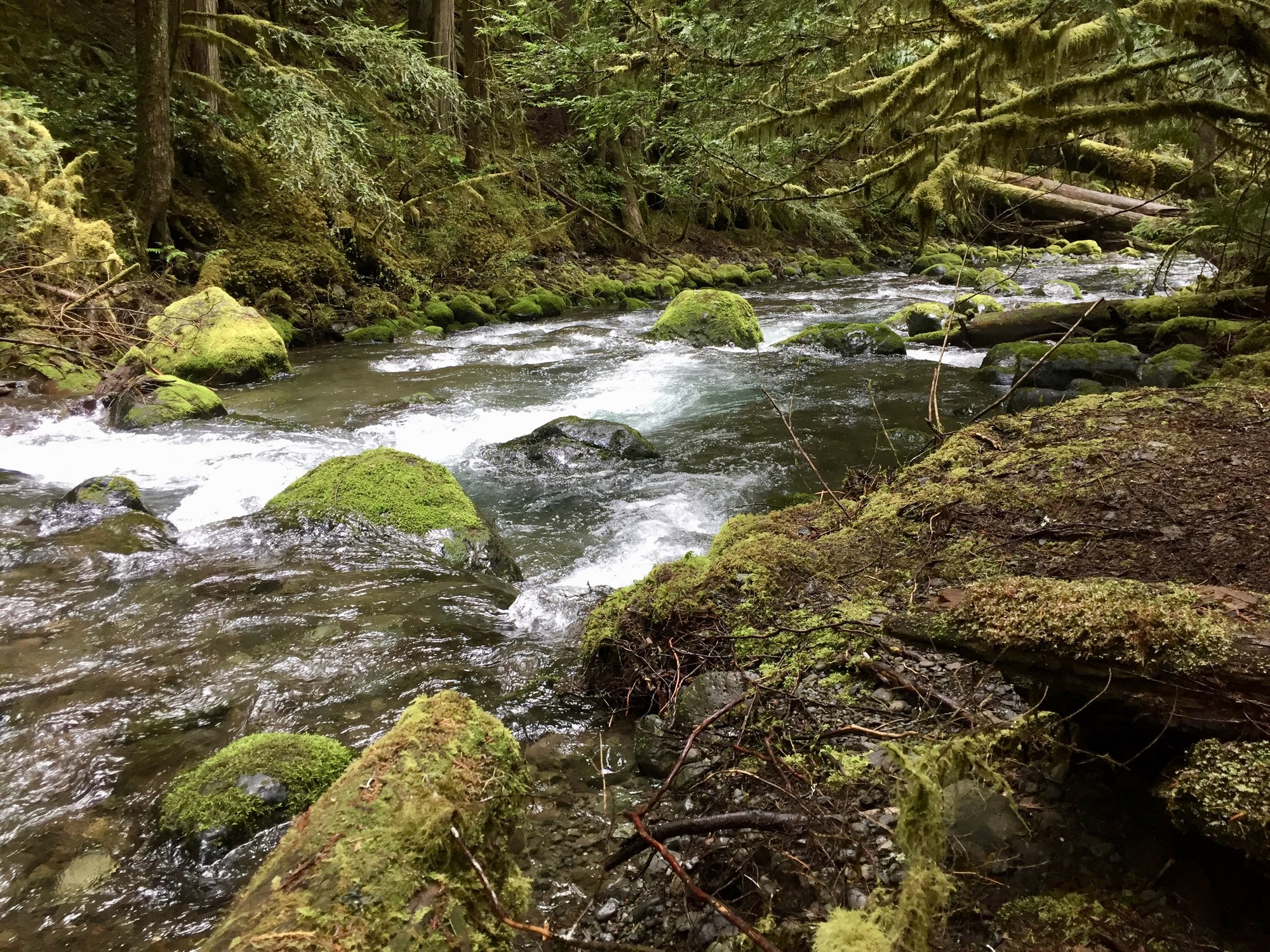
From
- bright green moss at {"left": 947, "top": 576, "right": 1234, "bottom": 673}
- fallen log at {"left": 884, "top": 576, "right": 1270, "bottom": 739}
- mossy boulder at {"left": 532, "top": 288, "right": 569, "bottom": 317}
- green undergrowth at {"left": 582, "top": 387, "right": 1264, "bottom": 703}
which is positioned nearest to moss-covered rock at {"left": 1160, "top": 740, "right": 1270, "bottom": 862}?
fallen log at {"left": 884, "top": 576, "right": 1270, "bottom": 739}

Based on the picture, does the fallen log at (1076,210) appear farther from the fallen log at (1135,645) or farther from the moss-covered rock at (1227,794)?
the moss-covered rock at (1227,794)

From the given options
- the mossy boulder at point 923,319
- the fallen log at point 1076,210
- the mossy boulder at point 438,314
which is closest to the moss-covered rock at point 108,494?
the mossy boulder at point 438,314

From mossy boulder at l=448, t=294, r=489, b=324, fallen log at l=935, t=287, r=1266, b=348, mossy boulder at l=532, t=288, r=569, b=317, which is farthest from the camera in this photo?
mossy boulder at l=532, t=288, r=569, b=317

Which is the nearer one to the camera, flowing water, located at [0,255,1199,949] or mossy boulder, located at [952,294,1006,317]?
flowing water, located at [0,255,1199,949]

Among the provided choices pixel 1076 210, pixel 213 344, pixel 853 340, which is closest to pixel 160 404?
pixel 213 344

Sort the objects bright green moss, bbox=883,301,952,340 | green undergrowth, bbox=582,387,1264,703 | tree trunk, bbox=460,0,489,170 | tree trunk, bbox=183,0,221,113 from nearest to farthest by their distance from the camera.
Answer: green undergrowth, bbox=582,387,1264,703 → tree trunk, bbox=183,0,221,113 → bright green moss, bbox=883,301,952,340 → tree trunk, bbox=460,0,489,170

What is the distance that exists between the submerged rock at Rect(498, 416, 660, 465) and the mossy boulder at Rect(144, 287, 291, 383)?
5.06m

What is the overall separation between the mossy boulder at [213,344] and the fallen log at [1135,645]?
34.7 ft

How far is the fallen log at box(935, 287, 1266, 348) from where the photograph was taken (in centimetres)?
825

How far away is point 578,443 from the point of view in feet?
24.3

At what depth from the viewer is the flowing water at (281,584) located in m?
2.58

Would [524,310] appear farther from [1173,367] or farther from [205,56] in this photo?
[1173,367]

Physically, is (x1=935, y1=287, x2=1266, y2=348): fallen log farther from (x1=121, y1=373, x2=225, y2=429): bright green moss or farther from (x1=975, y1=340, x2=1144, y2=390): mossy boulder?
(x1=121, y1=373, x2=225, y2=429): bright green moss

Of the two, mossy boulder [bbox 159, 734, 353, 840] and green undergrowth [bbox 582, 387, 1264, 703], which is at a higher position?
green undergrowth [bbox 582, 387, 1264, 703]
